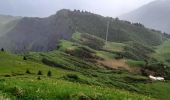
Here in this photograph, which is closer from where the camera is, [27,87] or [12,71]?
[27,87]

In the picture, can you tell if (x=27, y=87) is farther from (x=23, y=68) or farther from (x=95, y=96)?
(x=23, y=68)

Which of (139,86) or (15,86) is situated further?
(139,86)

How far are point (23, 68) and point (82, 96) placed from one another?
9221 cm

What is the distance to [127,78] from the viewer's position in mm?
189375

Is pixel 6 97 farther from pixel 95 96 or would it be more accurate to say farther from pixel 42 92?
pixel 95 96

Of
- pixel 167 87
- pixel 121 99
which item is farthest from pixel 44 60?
pixel 121 99

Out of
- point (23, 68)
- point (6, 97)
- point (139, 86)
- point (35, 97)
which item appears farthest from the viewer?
point (139, 86)

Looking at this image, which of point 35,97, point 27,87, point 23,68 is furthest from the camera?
point 23,68

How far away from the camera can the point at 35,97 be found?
27734 mm

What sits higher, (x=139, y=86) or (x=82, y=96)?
(x=82, y=96)

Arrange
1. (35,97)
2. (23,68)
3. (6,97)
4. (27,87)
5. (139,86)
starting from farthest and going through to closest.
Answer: (139,86) < (23,68) < (27,87) < (35,97) < (6,97)

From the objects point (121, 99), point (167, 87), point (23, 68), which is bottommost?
point (167, 87)

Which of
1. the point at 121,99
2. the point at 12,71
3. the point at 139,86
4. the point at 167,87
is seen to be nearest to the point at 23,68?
the point at 12,71

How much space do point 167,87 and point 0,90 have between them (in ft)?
490
